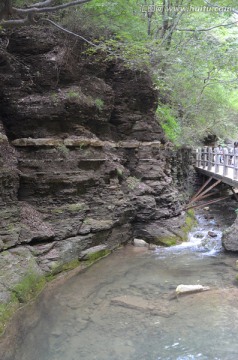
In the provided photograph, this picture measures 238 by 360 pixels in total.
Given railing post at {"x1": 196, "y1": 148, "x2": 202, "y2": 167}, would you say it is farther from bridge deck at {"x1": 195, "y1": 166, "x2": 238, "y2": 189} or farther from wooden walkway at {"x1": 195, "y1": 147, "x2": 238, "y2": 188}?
bridge deck at {"x1": 195, "y1": 166, "x2": 238, "y2": 189}

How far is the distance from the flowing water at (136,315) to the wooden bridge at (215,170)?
5485 mm

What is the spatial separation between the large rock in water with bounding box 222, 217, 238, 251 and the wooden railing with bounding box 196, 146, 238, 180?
11.2 ft

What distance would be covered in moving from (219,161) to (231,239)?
834cm

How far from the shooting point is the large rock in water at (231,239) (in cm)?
985

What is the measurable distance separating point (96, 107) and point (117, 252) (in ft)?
14.5

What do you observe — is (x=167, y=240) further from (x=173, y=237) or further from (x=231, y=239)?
(x=231, y=239)

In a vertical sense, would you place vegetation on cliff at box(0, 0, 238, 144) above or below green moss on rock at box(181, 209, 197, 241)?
above

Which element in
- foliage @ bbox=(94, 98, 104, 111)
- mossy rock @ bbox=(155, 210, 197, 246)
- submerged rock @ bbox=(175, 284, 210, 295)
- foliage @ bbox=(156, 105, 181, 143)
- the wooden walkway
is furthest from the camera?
foliage @ bbox=(156, 105, 181, 143)

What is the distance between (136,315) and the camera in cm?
620

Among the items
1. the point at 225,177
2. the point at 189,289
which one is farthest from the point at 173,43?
the point at 189,289

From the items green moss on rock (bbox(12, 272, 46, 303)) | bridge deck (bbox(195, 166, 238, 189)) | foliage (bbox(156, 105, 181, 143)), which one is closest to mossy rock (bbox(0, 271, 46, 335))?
green moss on rock (bbox(12, 272, 46, 303))

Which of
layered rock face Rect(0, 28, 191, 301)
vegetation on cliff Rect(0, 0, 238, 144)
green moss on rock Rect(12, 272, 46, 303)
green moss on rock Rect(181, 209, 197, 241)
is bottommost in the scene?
green moss on rock Rect(181, 209, 197, 241)

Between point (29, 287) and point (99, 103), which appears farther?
point (99, 103)

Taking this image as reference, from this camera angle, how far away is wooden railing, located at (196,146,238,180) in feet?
45.1
